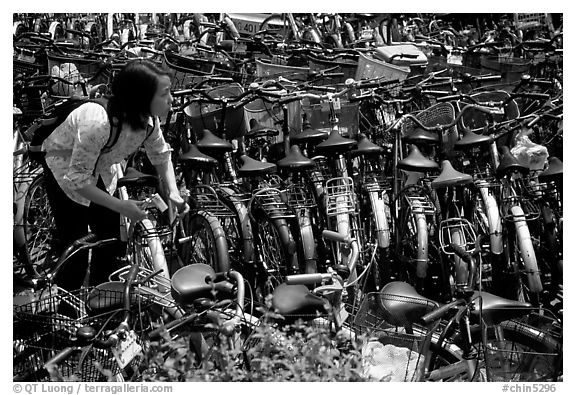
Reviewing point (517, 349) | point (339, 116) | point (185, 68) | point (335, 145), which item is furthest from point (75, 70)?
point (517, 349)

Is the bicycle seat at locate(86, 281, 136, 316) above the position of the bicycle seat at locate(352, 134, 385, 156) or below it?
below

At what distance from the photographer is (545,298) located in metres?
5.30

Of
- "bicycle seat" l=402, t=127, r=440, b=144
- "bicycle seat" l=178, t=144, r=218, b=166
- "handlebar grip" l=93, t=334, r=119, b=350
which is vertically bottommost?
"handlebar grip" l=93, t=334, r=119, b=350

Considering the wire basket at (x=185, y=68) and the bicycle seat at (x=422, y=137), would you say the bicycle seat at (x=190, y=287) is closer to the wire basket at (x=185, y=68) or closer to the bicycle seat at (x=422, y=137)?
the bicycle seat at (x=422, y=137)

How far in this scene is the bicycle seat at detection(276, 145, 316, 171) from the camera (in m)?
5.38

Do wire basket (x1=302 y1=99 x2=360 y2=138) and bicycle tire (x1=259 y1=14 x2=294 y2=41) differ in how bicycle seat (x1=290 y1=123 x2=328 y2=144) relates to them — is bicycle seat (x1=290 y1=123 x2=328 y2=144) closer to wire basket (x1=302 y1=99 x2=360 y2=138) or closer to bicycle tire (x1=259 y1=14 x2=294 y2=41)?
wire basket (x1=302 y1=99 x2=360 y2=138)

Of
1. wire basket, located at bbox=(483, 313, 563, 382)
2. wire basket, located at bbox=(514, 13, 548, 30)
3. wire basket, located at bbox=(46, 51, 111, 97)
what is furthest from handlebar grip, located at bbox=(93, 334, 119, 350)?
wire basket, located at bbox=(514, 13, 548, 30)

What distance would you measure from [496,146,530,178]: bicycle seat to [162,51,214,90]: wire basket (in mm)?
2850

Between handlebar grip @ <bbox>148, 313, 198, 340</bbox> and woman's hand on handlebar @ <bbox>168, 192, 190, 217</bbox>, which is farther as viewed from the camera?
woman's hand on handlebar @ <bbox>168, 192, 190, 217</bbox>

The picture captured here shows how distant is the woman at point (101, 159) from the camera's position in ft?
13.2

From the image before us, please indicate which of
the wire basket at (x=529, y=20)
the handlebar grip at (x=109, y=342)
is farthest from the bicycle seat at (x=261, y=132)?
the wire basket at (x=529, y=20)

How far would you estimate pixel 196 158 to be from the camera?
5.44 meters
